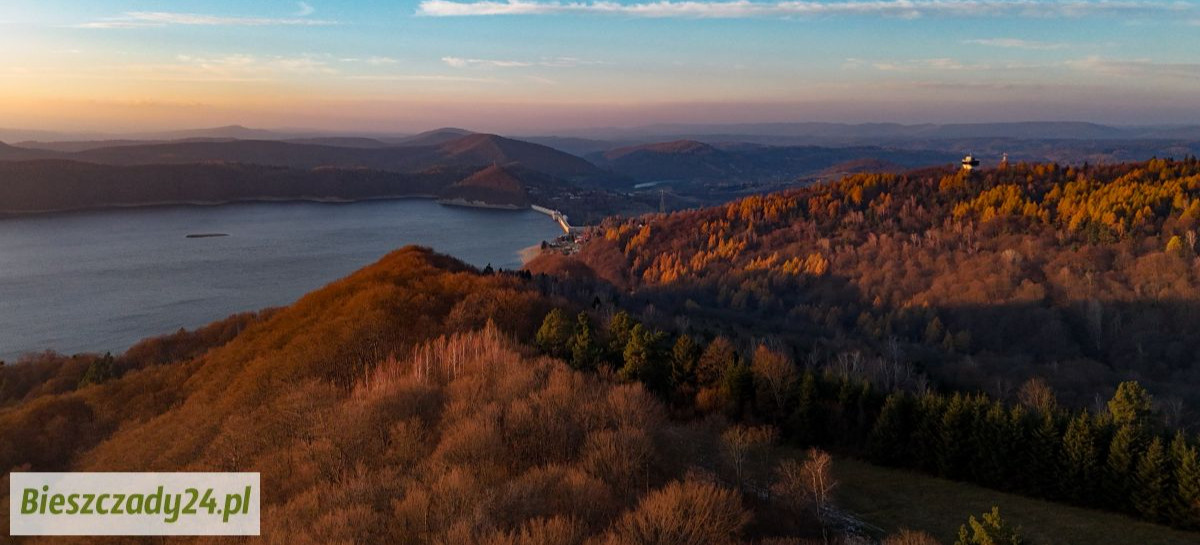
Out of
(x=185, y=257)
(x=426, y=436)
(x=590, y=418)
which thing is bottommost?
(x=185, y=257)

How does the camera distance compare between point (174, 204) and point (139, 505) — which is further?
point (174, 204)

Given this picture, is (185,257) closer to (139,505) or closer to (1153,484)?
(139,505)

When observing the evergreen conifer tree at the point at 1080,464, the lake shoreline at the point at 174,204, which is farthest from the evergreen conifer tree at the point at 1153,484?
the lake shoreline at the point at 174,204

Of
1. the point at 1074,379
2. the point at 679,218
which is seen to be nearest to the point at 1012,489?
the point at 1074,379

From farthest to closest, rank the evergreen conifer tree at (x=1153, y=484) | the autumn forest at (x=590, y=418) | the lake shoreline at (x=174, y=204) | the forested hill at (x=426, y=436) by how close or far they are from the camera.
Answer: the lake shoreline at (x=174, y=204), the evergreen conifer tree at (x=1153, y=484), the autumn forest at (x=590, y=418), the forested hill at (x=426, y=436)

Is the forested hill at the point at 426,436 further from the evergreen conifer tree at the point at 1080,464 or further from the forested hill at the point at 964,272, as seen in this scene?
the forested hill at the point at 964,272

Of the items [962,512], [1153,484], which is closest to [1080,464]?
[1153,484]
